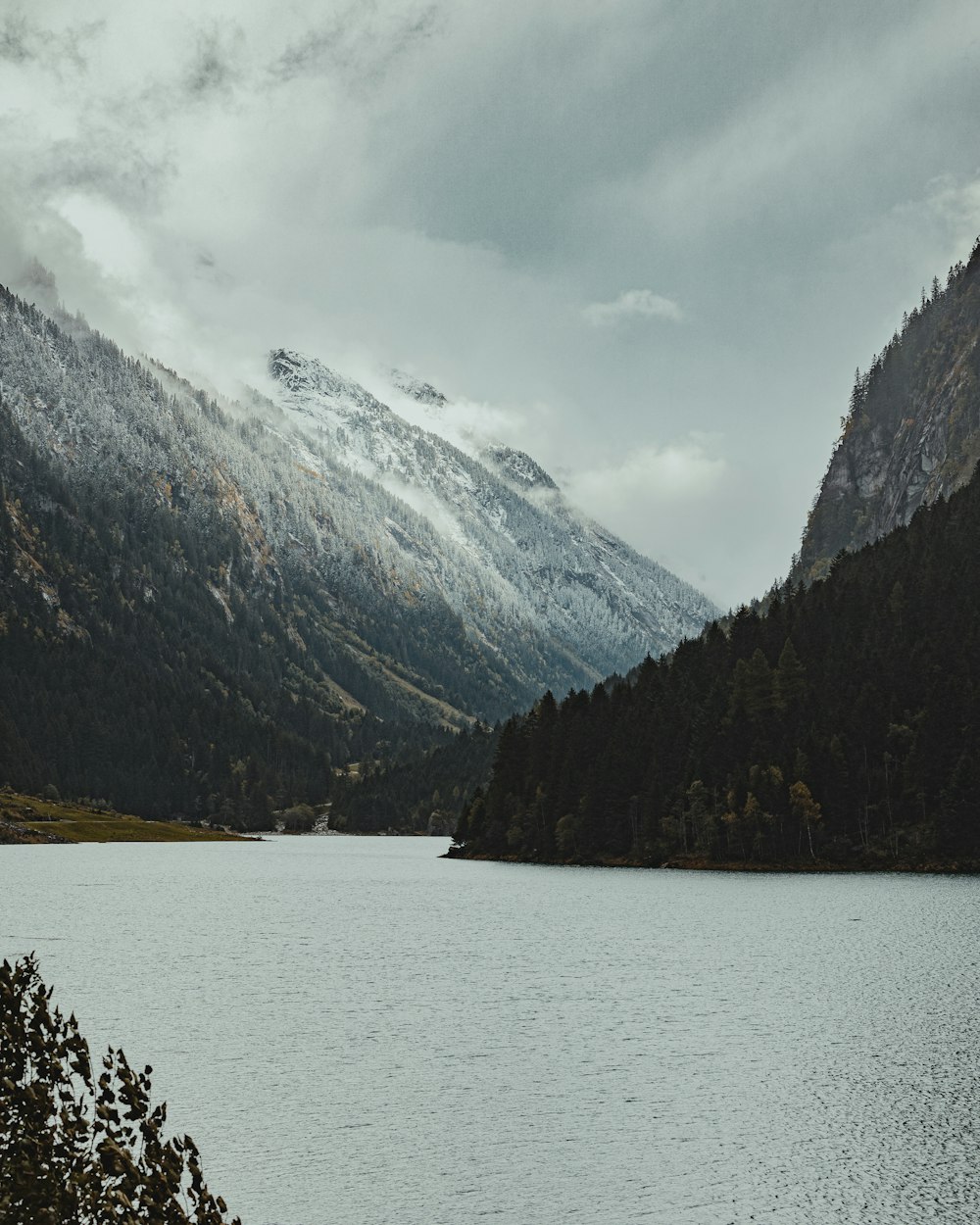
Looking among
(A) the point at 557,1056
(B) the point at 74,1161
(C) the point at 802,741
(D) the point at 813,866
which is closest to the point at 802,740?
(C) the point at 802,741

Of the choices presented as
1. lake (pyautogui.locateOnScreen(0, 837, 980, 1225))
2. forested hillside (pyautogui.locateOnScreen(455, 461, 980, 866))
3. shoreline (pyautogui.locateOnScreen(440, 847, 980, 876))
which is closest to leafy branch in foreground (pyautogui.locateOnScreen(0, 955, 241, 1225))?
lake (pyautogui.locateOnScreen(0, 837, 980, 1225))

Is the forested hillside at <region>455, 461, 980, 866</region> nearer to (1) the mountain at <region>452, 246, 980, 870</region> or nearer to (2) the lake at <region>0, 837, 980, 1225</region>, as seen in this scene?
(1) the mountain at <region>452, 246, 980, 870</region>

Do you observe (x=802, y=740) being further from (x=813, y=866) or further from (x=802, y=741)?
(x=813, y=866)

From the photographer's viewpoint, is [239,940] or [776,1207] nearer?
[776,1207]

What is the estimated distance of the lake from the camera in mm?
31875

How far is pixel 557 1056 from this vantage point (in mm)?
48094

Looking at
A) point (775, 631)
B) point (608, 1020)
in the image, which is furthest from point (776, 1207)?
point (775, 631)

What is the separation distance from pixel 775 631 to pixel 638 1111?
498ft

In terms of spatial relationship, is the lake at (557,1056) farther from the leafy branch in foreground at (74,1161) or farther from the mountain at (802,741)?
the mountain at (802,741)

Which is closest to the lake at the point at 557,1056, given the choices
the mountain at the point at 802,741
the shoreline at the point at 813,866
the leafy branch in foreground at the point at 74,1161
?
the leafy branch in foreground at the point at 74,1161

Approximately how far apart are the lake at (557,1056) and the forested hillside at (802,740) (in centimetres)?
5090

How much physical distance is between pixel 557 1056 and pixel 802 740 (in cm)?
11948

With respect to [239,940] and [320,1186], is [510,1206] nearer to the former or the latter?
[320,1186]

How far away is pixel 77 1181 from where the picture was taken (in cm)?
1922
